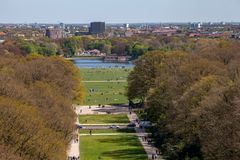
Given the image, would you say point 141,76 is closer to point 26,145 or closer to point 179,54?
point 179,54

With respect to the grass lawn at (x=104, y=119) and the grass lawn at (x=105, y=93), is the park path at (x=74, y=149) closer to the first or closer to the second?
the grass lawn at (x=104, y=119)

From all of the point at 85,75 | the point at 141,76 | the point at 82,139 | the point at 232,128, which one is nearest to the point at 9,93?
the point at 82,139

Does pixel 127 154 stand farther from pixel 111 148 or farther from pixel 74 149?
pixel 74 149

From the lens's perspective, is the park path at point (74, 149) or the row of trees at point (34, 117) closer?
the row of trees at point (34, 117)

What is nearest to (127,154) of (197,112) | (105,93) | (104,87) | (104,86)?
(197,112)

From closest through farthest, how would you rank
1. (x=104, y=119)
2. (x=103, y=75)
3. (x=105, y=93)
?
(x=104, y=119) → (x=105, y=93) → (x=103, y=75)

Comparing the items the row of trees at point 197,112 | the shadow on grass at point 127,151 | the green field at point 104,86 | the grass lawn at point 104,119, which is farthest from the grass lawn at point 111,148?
the green field at point 104,86
